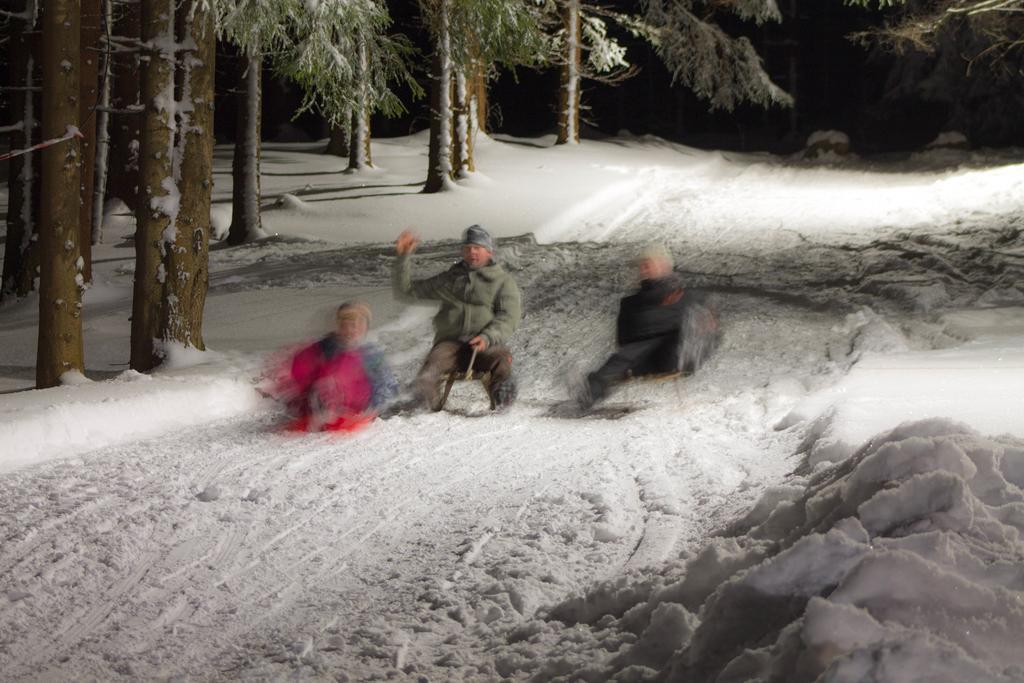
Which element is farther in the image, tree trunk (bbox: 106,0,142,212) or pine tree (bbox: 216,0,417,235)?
tree trunk (bbox: 106,0,142,212)

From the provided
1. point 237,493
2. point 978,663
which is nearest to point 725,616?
point 978,663

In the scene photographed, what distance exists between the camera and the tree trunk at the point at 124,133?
1845 cm

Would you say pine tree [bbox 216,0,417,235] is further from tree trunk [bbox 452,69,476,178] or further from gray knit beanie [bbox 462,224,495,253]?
tree trunk [bbox 452,69,476,178]

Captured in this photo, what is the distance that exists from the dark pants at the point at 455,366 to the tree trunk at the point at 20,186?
23.6ft

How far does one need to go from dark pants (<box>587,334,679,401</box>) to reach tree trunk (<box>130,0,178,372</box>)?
3807 mm

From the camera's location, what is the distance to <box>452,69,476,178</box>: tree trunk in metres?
21.5

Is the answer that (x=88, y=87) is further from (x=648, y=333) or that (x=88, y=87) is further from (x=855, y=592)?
(x=855, y=592)

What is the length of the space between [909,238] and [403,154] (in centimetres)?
1765

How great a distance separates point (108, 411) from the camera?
729 cm

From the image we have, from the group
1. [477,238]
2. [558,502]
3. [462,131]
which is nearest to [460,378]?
[477,238]

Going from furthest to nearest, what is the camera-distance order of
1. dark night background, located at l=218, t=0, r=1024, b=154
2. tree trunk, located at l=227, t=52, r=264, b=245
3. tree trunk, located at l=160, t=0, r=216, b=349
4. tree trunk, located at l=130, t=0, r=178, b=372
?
dark night background, located at l=218, t=0, r=1024, b=154 < tree trunk, located at l=227, t=52, r=264, b=245 < tree trunk, located at l=160, t=0, r=216, b=349 < tree trunk, located at l=130, t=0, r=178, b=372

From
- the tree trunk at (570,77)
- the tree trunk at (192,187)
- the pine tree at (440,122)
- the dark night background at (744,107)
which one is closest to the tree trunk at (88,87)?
the tree trunk at (192,187)

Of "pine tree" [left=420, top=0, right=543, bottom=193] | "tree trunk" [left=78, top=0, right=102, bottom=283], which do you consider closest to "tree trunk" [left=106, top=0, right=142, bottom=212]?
"tree trunk" [left=78, top=0, right=102, bottom=283]

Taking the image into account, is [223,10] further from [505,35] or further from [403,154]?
[403,154]
